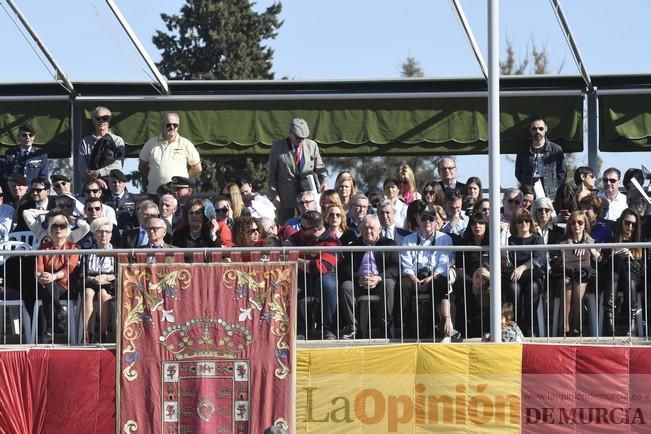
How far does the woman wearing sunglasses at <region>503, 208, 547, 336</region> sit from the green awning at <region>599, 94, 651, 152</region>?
484 centimetres

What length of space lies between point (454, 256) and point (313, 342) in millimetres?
1576

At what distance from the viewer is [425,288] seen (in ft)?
49.4

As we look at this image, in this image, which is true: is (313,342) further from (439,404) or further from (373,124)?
(373,124)

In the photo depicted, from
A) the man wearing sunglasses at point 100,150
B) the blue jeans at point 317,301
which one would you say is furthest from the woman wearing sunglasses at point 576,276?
the man wearing sunglasses at point 100,150

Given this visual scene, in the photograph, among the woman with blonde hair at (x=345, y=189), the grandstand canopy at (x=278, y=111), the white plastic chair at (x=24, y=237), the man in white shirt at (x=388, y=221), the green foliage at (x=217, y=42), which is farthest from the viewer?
the green foliage at (x=217, y=42)

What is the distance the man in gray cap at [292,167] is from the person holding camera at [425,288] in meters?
3.61

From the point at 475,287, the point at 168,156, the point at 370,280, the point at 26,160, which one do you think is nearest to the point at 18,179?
the point at 26,160

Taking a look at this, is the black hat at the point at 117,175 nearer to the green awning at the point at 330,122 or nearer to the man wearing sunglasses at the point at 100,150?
Answer: the man wearing sunglasses at the point at 100,150

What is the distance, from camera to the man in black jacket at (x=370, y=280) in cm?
1499

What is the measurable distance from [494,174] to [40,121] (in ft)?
24.0

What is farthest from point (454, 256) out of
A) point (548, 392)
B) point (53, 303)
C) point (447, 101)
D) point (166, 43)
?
point (166, 43)

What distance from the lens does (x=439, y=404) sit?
14969 millimetres

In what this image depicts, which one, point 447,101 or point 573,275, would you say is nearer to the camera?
point 573,275

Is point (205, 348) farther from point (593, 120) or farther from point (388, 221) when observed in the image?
point (593, 120)
